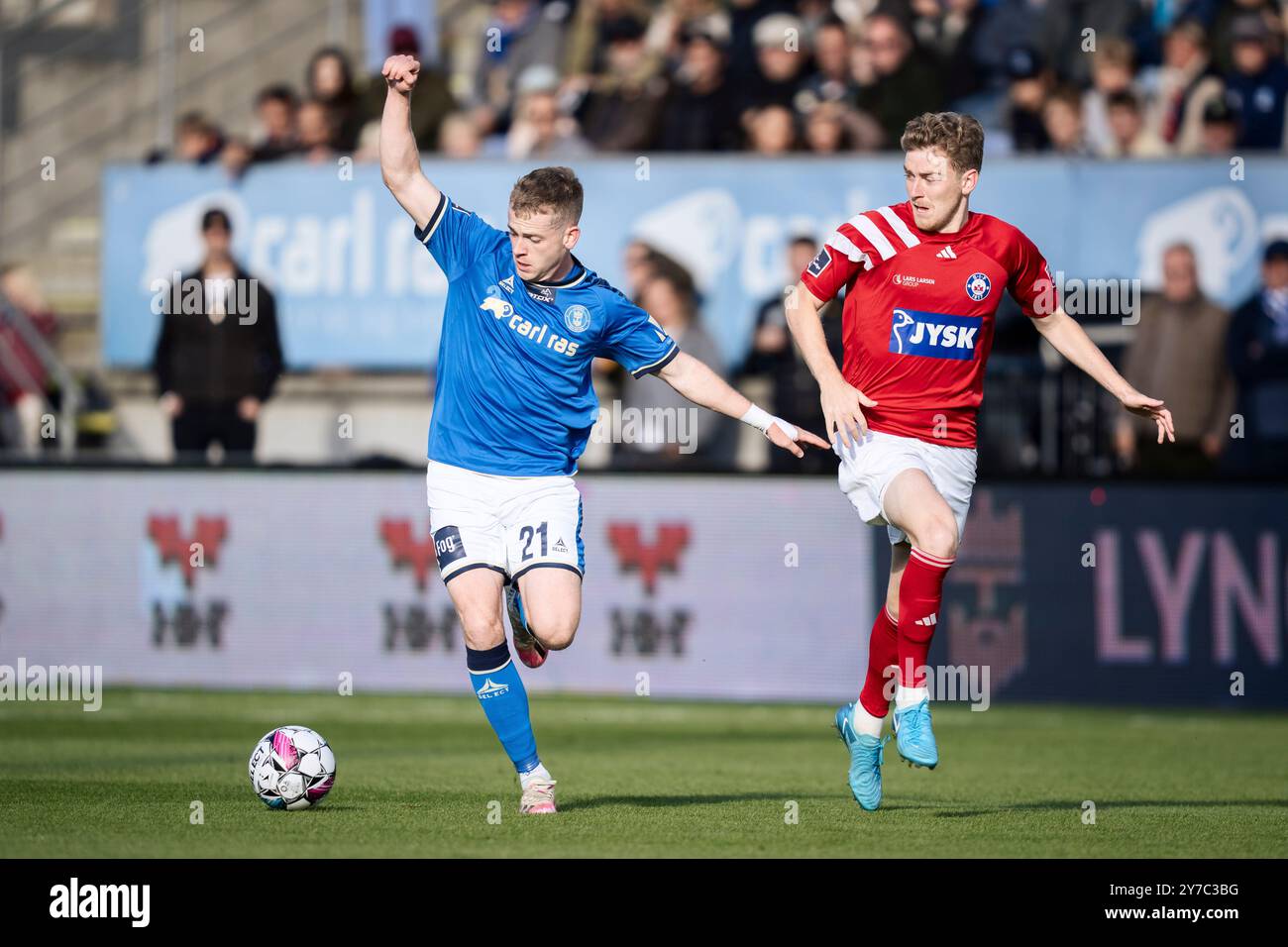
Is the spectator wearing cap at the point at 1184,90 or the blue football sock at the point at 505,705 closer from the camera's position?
the blue football sock at the point at 505,705

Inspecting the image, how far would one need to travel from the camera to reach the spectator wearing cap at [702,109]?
16.8 meters

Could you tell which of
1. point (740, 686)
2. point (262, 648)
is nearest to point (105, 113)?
point (262, 648)

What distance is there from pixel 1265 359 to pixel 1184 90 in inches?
115

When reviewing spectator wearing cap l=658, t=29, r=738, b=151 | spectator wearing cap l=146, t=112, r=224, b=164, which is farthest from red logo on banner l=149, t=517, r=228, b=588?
spectator wearing cap l=658, t=29, r=738, b=151

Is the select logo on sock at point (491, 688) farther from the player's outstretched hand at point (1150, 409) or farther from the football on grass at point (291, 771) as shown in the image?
the player's outstretched hand at point (1150, 409)

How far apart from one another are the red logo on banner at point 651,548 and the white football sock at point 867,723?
614 centimetres

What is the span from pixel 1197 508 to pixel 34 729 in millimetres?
7711

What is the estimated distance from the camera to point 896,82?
54.7 feet

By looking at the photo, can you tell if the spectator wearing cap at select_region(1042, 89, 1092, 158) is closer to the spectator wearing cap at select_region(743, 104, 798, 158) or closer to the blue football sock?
the spectator wearing cap at select_region(743, 104, 798, 158)

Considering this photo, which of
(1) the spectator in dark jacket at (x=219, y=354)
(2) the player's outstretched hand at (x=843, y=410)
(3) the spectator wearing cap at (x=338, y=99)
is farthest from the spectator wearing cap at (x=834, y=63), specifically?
(2) the player's outstretched hand at (x=843, y=410)

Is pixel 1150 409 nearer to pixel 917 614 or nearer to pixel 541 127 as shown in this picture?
pixel 917 614

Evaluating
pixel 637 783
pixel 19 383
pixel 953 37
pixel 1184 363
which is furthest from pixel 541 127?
pixel 637 783

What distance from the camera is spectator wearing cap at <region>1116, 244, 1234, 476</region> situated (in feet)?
48.0
